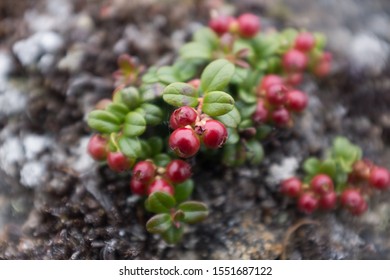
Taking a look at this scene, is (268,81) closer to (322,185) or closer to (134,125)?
(322,185)

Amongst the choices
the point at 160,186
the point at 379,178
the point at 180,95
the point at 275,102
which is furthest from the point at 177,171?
the point at 379,178

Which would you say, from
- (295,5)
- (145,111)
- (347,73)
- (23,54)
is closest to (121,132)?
(145,111)

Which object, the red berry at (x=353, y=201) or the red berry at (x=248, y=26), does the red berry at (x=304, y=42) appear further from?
the red berry at (x=353, y=201)

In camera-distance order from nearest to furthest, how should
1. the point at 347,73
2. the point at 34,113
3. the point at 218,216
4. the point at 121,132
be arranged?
the point at 121,132 → the point at 218,216 → the point at 34,113 → the point at 347,73

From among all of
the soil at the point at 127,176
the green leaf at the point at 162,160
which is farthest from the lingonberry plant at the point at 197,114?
the soil at the point at 127,176
